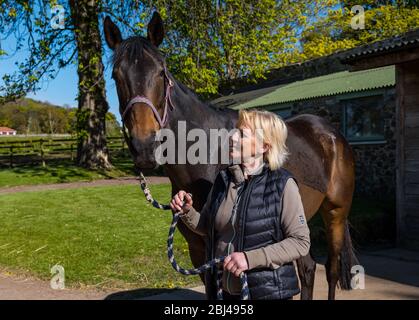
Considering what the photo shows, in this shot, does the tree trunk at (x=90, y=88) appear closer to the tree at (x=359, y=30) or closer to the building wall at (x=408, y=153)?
the building wall at (x=408, y=153)

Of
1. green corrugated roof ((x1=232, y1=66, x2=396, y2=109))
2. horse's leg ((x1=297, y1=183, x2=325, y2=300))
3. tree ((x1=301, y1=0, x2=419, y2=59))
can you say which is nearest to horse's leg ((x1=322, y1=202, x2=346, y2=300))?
horse's leg ((x1=297, y1=183, x2=325, y2=300))

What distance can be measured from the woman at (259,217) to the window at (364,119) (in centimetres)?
1004

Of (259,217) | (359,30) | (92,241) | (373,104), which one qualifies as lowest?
(92,241)

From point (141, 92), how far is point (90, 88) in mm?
13666

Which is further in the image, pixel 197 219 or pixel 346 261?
pixel 346 261

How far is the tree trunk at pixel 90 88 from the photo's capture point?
16578 mm

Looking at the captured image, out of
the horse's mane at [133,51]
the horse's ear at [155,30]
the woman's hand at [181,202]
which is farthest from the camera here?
the horse's ear at [155,30]

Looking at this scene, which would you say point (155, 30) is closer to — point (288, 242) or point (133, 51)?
point (133, 51)

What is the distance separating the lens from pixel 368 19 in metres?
28.9

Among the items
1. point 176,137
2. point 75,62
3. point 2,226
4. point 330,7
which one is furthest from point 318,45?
point 176,137

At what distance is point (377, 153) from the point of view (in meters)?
11.5

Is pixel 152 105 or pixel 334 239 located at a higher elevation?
pixel 152 105

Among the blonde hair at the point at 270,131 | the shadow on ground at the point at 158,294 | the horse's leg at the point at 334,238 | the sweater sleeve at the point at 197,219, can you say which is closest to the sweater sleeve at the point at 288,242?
the blonde hair at the point at 270,131

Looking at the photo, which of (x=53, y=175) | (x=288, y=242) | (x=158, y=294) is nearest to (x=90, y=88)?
(x=53, y=175)
